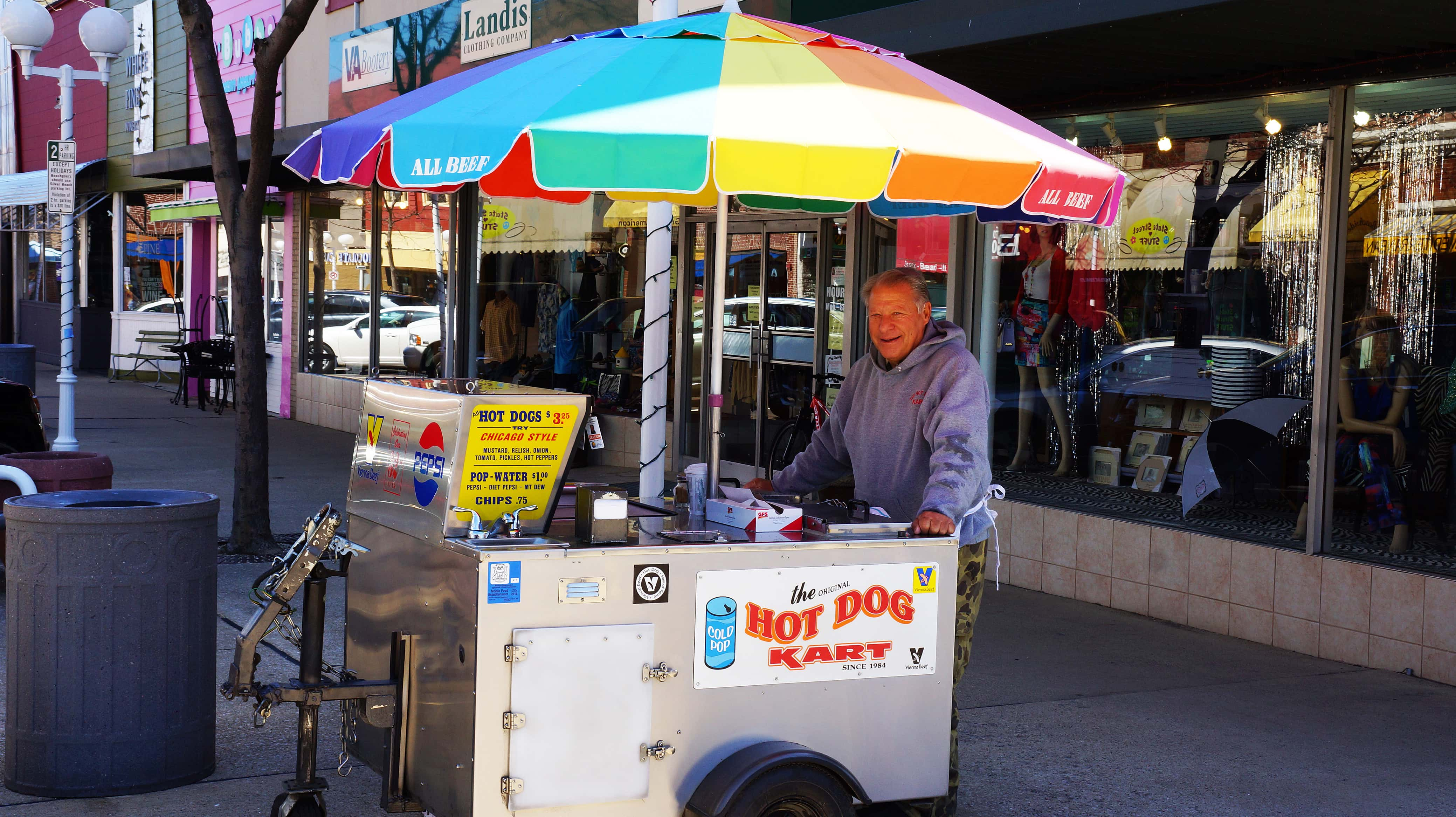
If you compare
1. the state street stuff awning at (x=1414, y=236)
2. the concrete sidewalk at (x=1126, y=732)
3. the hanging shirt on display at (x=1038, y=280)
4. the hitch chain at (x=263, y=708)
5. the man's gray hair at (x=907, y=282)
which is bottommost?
the concrete sidewalk at (x=1126, y=732)

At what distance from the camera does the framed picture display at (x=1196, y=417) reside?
763cm

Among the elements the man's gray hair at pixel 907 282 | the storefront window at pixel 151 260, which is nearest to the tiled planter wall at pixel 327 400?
the storefront window at pixel 151 260

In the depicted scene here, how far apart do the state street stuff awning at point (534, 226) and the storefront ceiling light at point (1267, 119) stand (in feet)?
23.1

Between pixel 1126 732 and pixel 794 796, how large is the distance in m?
2.36

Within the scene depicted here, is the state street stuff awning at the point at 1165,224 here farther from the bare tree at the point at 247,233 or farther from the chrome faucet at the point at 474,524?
the chrome faucet at the point at 474,524

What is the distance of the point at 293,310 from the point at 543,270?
220 inches

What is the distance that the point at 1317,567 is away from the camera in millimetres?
6777

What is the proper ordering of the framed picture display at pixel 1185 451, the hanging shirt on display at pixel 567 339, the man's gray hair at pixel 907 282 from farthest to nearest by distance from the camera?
the hanging shirt on display at pixel 567 339, the framed picture display at pixel 1185 451, the man's gray hair at pixel 907 282

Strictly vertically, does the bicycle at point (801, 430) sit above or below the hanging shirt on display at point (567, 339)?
below

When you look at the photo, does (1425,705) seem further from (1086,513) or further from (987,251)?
(987,251)

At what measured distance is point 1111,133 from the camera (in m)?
8.00

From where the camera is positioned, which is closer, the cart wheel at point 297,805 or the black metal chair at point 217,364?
the cart wheel at point 297,805

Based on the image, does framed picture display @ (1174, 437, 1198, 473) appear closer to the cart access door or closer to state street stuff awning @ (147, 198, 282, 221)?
the cart access door

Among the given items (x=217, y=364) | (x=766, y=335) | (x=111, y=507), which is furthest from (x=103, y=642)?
(x=217, y=364)
